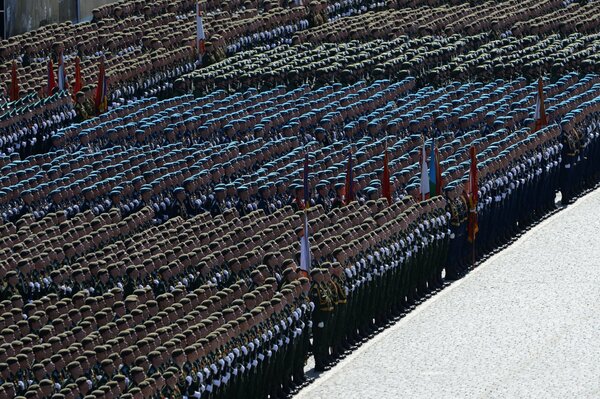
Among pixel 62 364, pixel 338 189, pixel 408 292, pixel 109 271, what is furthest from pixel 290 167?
pixel 62 364

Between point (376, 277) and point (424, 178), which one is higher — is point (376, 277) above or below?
below

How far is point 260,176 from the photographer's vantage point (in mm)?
26234

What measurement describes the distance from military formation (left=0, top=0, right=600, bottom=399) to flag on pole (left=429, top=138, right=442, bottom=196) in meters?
0.05

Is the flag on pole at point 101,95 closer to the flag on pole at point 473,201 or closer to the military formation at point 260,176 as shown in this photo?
the military formation at point 260,176

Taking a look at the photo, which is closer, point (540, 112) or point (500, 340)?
point (500, 340)

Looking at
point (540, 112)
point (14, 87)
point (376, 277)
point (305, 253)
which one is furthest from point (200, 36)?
point (305, 253)

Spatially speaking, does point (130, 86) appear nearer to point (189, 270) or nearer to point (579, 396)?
point (189, 270)

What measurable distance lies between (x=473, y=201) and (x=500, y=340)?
12.2 feet

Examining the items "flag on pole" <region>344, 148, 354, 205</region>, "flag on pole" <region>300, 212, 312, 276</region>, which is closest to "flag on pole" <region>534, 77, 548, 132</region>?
"flag on pole" <region>344, 148, 354, 205</region>

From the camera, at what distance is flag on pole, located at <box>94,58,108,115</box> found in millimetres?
31500

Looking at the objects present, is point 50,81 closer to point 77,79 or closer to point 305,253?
point 77,79

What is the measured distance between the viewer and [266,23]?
36656 millimetres

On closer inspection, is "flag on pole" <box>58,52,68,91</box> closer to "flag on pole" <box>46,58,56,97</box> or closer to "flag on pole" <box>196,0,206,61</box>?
"flag on pole" <box>46,58,56,97</box>

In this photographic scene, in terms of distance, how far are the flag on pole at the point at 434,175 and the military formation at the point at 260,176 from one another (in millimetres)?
52
